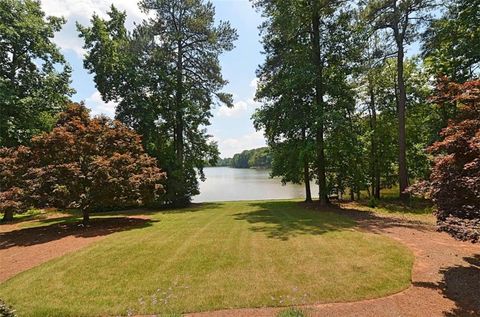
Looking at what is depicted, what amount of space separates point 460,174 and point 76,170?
11640mm

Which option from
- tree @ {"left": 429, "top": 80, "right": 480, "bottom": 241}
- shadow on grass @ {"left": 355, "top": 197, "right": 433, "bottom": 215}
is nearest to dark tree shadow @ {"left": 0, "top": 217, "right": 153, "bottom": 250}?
tree @ {"left": 429, "top": 80, "right": 480, "bottom": 241}

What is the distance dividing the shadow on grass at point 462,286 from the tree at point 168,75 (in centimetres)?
1597

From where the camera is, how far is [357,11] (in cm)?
1630

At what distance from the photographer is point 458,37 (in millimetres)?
15508

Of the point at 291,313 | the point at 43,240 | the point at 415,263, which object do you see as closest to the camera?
the point at 291,313

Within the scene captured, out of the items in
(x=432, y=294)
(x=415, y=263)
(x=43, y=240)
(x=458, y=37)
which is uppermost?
(x=458, y=37)

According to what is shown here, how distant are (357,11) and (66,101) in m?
17.9

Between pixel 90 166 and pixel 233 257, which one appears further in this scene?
pixel 90 166

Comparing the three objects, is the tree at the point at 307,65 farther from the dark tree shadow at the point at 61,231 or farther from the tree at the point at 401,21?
the dark tree shadow at the point at 61,231

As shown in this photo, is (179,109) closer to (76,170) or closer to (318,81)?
(318,81)

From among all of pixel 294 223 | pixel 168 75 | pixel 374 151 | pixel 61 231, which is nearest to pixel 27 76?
pixel 168 75

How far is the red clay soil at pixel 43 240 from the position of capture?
7.88 m

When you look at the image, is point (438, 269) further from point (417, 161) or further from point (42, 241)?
point (417, 161)

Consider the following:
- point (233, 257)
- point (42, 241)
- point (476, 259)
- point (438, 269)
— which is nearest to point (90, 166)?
point (42, 241)
